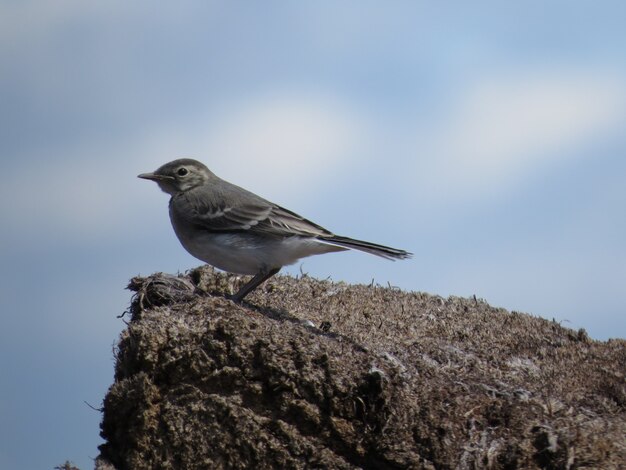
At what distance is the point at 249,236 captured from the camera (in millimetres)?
12047

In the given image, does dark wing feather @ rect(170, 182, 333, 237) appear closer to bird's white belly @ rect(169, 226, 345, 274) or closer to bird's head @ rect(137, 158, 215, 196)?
bird's white belly @ rect(169, 226, 345, 274)

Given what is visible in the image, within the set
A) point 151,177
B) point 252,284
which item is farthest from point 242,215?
point 151,177

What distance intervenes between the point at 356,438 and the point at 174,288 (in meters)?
3.20

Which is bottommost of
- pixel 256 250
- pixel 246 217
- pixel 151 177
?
pixel 256 250

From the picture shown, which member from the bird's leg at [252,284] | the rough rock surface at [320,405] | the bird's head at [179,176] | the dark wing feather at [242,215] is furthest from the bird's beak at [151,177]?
the rough rock surface at [320,405]

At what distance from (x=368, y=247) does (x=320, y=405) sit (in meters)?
3.22

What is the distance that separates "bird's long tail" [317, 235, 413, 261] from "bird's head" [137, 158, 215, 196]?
228 cm

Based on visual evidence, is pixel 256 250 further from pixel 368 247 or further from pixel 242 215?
pixel 368 247

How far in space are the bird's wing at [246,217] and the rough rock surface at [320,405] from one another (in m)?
1.77

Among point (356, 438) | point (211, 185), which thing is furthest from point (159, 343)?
point (211, 185)

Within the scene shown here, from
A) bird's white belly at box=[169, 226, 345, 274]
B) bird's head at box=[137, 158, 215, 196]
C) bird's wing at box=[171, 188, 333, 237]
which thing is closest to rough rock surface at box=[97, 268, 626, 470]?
bird's white belly at box=[169, 226, 345, 274]

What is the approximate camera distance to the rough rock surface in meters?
8.78

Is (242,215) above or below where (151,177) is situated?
below

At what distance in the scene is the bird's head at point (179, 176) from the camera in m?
13.3
